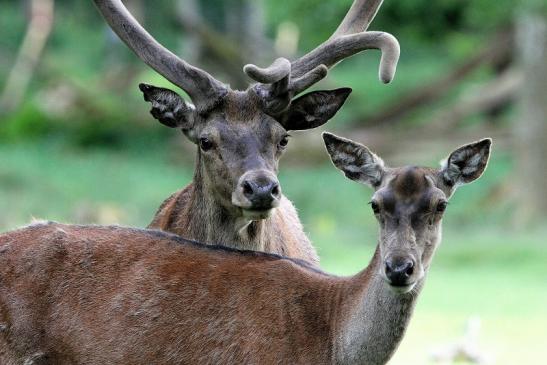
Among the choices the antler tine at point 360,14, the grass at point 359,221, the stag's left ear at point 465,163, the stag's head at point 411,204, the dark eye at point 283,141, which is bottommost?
the stag's head at point 411,204

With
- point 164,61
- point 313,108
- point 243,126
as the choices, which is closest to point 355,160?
point 243,126

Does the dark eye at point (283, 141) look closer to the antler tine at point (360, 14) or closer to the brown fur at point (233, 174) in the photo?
the brown fur at point (233, 174)

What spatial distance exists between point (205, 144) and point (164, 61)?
1014 mm

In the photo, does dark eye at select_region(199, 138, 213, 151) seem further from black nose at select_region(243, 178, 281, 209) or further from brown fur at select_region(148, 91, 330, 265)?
black nose at select_region(243, 178, 281, 209)

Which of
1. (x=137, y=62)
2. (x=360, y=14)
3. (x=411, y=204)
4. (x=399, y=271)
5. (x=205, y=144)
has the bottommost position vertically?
(x=399, y=271)

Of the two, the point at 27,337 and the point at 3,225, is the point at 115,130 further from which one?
the point at 27,337

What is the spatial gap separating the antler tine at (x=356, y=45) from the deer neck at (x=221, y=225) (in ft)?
4.45

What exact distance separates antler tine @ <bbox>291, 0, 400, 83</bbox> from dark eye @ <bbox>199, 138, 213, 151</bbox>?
1.13 meters

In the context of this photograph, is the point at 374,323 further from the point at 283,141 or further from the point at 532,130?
the point at 532,130

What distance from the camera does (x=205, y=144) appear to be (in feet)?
35.2

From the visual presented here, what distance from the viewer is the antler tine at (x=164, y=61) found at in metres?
10.9

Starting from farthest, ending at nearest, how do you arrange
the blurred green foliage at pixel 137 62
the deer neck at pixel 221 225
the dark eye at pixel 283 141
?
the blurred green foliage at pixel 137 62, the dark eye at pixel 283 141, the deer neck at pixel 221 225

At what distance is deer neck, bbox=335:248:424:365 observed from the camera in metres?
8.48

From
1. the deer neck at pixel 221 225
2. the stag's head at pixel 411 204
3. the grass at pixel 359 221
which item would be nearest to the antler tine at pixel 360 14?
the deer neck at pixel 221 225
